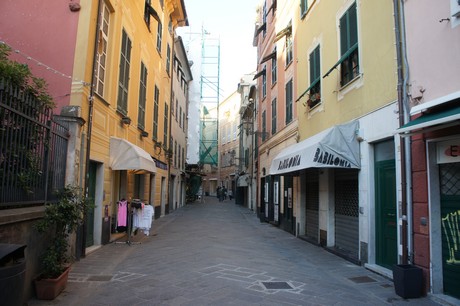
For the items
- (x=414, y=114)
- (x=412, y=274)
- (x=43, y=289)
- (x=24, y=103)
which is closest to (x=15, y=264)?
(x=43, y=289)

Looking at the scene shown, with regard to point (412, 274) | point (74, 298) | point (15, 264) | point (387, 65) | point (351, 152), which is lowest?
point (74, 298)

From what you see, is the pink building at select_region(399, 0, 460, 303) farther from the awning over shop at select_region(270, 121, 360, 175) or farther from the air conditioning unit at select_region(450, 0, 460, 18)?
the awning over shop at select_region(270, 121, 360, 175)

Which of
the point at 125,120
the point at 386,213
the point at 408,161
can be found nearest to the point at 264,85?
the point at 125,120

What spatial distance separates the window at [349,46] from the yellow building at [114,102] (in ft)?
18.7

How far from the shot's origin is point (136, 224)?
1066 centimetres

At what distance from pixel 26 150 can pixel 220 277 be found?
3703 mm

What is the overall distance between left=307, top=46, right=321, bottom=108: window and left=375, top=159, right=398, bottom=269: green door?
3841 millimetres

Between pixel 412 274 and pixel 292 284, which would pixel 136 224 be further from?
pixel 412 274

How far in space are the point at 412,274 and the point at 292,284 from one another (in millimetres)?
1846

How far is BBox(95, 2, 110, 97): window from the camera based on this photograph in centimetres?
918

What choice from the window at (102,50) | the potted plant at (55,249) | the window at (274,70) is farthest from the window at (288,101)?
the potted plant at (55,249)

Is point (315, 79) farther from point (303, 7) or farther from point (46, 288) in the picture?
point (46, 288)

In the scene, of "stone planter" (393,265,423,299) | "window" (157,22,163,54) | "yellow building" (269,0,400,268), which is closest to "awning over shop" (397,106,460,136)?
"yellow building" (269,0,400,268)

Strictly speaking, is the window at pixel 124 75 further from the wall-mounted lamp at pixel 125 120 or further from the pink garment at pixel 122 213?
the pink garment at pixel 122 213
